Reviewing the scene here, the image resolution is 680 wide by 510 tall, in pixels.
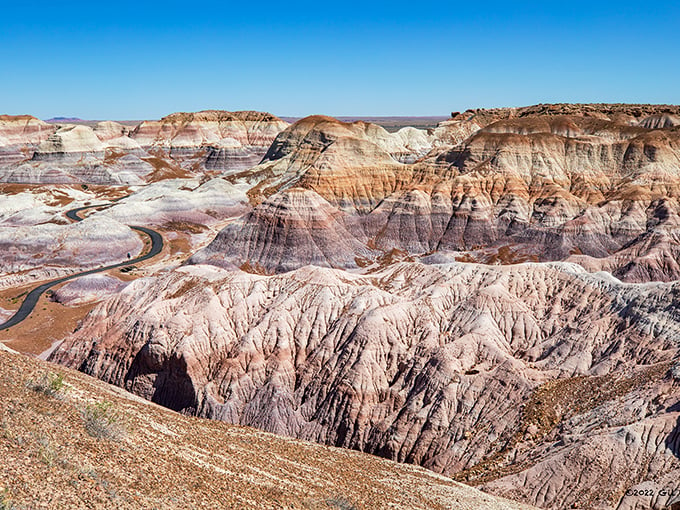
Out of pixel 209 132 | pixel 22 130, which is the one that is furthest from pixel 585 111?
pixel 22 130

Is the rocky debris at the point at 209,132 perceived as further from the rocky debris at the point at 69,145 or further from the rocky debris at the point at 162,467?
the rocky debris at the point at 162,467

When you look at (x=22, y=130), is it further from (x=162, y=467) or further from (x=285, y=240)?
(x=162, y=467)

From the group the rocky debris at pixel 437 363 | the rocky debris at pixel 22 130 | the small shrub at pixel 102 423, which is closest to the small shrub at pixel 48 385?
the small shrub at pixel 102 423

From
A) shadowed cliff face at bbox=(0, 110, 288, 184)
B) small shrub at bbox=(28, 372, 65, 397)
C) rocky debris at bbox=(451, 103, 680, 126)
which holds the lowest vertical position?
small shrub at bbox=(28, 372, 65, 397)

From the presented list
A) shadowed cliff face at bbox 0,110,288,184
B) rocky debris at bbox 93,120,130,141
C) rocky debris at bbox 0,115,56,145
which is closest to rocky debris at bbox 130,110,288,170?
shadowed cliff face at bbox 0,110,288,184

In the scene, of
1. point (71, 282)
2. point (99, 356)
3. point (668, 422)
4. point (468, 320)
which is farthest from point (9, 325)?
point (668, 422)

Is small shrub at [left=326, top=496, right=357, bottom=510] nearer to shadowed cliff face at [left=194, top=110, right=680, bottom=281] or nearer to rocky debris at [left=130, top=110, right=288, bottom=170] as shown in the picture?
shadowed cliff face at [left=194, top=110, right=680, bottom=281]
